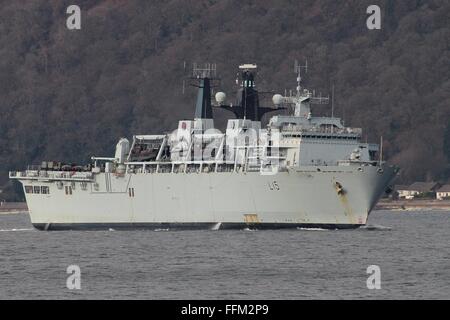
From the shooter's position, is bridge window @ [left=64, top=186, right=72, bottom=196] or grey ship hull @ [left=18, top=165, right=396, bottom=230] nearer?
grey ship hull @ [left=18, top=165, right=396, bottom=230]

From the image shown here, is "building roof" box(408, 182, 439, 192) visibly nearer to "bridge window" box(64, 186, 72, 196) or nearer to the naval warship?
the naval warship

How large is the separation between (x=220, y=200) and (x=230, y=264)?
83.1 feet

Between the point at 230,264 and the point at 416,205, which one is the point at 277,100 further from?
the point at 416,205

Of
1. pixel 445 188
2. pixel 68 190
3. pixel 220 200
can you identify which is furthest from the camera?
pixel 445 188

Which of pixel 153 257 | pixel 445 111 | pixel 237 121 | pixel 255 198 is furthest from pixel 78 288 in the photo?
pixel 445 111

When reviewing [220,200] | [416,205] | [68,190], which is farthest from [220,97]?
[416,205]

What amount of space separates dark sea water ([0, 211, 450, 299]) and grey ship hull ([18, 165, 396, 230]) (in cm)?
157

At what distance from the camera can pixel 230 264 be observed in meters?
68.8

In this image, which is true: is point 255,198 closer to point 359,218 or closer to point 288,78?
point 359,218

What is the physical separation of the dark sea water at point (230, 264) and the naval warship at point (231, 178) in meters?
2.04

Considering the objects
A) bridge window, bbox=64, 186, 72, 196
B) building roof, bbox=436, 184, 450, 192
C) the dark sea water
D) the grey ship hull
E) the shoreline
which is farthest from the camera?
building roof, bbox=436, 184, 450, 192

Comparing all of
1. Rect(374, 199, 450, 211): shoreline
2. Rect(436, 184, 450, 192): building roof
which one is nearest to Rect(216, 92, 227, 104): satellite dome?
Rect(374, 199, 450, 211): shoreline

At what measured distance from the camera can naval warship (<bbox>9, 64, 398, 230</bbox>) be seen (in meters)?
90.4

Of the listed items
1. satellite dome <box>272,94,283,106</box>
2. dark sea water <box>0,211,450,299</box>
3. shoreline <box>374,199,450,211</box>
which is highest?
satellite dome <box>272,94,283,106</box>
